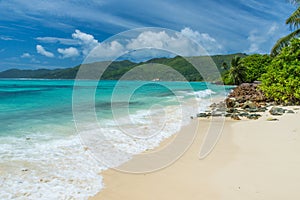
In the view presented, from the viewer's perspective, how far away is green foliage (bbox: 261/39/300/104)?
13609mm

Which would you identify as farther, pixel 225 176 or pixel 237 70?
pixel 237 70

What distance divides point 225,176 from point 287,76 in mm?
12300

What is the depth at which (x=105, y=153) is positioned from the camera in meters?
6.14

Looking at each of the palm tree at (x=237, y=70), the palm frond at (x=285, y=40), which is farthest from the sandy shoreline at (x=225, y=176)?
the palm tree at (x=237, y=70)

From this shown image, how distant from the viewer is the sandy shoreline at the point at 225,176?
3.74m

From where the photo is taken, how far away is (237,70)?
177 feet

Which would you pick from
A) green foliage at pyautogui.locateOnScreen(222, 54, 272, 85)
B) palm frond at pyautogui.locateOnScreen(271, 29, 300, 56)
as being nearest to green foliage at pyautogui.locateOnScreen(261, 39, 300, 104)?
palm frond at pyautogui.locateOnScreen(271, 29, 300, 56)

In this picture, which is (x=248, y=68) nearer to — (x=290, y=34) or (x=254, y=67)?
(x=254, y=67)

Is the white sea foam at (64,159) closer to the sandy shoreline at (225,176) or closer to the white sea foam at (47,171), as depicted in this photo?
the white sea foam at (47,171)

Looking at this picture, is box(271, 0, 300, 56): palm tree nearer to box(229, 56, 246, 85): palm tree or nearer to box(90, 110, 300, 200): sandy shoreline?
box(90, 110, 300, 200): sandy shoreline

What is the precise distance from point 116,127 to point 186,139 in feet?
10.5

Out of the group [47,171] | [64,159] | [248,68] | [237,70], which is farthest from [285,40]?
[248,68]

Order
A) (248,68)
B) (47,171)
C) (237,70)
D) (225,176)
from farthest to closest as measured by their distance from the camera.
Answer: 1. (248,68)
2. (237,70)
3. (47,171)
4. (225,176)

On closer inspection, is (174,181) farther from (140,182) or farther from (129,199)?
(129,199)
